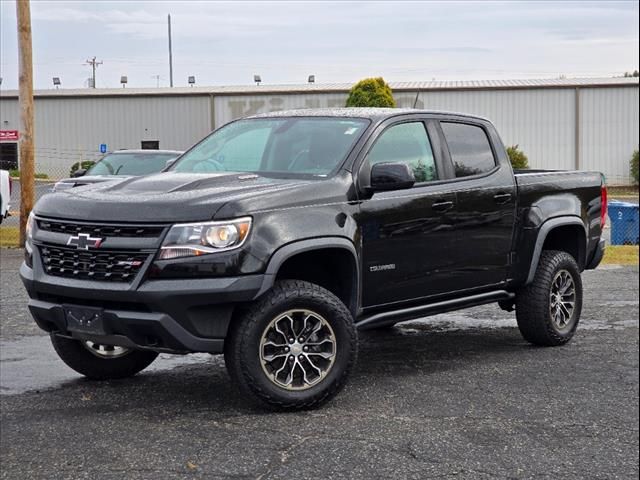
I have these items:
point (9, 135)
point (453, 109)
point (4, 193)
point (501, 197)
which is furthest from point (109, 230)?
point (453, 109)

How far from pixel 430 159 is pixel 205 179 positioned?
66.8 inches

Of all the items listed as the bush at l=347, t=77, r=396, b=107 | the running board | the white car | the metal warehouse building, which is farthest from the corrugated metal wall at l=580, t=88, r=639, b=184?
the running board

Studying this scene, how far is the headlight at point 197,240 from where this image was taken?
5.85m

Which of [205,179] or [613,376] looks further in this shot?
[613,376]

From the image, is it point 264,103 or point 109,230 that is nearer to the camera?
point 109,230

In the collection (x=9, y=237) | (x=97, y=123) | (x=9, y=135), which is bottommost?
(x=9, y=237)

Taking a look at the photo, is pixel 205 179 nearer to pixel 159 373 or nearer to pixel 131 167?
pixel 159 373

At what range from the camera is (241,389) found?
19.9ft

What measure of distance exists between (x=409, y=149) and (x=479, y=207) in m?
0.67

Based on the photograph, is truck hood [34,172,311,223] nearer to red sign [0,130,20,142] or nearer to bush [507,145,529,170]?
red sign [0,130,20,142]

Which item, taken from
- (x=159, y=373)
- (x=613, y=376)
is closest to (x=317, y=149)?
(x=159, y=373)

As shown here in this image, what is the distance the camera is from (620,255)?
1554 cm

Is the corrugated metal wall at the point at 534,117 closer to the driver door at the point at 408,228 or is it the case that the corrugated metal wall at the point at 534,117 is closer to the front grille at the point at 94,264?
the driver door at the point at 408,228

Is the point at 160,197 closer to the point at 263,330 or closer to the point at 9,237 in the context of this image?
the point at 263,330
